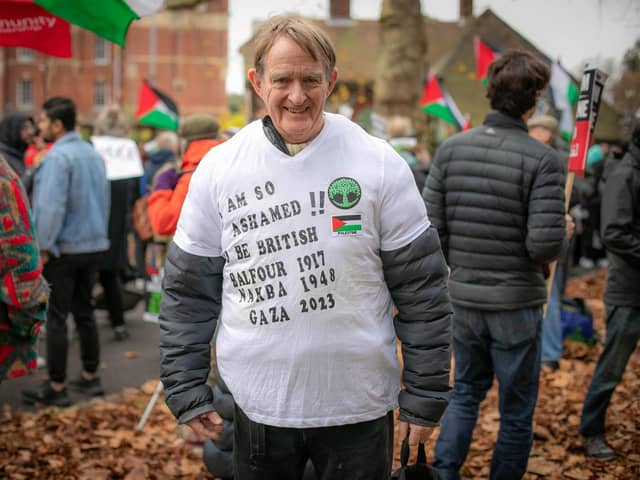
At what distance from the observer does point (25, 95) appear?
56562 millimetres

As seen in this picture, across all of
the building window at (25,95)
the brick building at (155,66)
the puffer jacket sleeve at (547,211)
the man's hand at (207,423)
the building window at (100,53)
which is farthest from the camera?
the building window at (25,95)

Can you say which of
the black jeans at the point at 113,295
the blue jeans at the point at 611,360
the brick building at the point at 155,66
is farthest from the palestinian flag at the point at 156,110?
the brick building at the point at 155,66

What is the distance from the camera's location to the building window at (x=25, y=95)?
Answer: 56.3m

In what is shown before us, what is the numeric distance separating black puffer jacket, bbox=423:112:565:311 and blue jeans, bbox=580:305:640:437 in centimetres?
105

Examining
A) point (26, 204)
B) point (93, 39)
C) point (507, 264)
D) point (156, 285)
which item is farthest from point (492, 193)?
point (93, 39)

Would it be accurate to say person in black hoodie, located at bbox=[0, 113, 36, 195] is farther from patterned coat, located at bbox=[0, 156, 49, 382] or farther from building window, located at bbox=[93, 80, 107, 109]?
building window, located at bbox=[93, 80, 107, 109]

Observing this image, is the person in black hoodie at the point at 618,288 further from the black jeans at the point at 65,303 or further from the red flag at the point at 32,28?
the black jeans at the point at 65,303

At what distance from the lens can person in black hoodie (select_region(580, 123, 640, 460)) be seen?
4.32 meters

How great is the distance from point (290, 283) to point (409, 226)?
43cm

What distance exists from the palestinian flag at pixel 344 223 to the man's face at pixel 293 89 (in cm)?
29

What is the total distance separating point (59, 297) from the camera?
5.75 meters

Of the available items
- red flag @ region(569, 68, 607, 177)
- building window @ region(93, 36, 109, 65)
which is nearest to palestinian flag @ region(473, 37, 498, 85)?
red flag @ region(569, 68, 607, 177)

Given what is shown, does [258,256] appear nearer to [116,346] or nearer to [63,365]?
[63,365]

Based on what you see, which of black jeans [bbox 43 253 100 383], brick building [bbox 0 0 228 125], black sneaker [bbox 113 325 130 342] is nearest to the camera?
black jeans [bbox 43 253 100 383]
